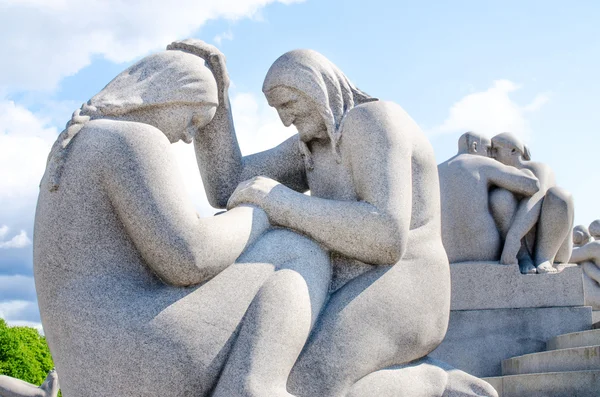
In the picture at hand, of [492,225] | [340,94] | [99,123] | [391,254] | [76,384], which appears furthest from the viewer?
[492,225]

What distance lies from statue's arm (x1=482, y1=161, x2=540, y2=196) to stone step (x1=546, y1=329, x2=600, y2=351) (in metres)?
1.82

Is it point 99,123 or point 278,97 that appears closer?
point 99,123

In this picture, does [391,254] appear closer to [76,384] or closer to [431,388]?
[431,388]

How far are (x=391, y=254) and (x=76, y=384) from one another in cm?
167

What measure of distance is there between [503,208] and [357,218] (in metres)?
5.45

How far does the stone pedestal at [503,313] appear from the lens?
25.5ft

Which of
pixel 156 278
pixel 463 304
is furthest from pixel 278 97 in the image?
pixel 463 304

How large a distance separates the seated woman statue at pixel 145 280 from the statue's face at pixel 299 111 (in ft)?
2.93

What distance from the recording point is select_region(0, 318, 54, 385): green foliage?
819 inches

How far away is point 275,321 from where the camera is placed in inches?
126

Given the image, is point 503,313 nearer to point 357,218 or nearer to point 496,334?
point 496,334

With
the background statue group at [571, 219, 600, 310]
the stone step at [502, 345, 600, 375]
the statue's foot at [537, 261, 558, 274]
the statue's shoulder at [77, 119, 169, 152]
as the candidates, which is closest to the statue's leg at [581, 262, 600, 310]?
the background statue group at [571, 219, 600, 310]

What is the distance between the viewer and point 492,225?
28.1ft

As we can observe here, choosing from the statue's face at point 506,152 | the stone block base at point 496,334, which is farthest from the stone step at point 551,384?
the statue's face at point 506,152
